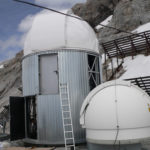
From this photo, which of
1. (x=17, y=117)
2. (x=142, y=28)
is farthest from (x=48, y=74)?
(x=142, y=28)

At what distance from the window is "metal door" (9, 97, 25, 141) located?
4273 millimetres

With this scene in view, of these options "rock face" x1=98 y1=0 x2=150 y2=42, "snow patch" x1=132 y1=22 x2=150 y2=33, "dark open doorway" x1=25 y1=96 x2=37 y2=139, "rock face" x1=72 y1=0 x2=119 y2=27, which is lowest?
"dark open doorway" x1=25 y1=96 x2=37 y2=139

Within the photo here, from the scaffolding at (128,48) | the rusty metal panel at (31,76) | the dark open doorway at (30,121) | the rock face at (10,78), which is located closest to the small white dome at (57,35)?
the rusty metal panel at (31,76)

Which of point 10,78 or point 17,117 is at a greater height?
point 10,78

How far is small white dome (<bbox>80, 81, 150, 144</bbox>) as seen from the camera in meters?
8.23

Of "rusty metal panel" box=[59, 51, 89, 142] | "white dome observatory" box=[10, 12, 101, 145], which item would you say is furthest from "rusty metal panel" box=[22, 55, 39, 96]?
"rusty metal panel" box=[59, 51, 89, 142]

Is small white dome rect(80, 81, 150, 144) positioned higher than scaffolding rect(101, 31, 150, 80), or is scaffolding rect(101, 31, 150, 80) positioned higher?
scaffolding rect(101, 31, 150, 80)

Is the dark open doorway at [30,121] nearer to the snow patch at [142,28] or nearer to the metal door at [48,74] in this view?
the metal door at [48,74]

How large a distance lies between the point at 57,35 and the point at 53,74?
219 cm

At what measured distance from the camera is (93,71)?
41.9 feet

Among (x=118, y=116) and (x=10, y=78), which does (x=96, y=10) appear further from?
(x=118, y=116)

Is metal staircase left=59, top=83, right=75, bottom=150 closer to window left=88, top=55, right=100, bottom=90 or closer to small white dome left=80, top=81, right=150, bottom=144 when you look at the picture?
small white dome left=80, top=81, right=150, bottom=144

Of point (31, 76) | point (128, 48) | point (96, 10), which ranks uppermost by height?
point (96, 10)

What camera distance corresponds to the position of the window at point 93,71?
41.8 ft
